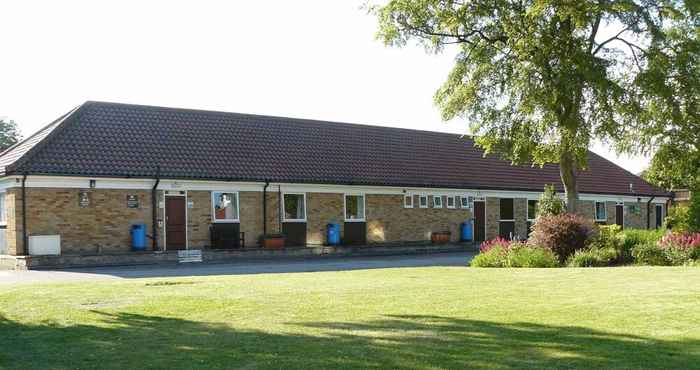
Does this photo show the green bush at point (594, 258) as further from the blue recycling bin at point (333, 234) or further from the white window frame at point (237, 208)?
the white window frame at point (237, 208)

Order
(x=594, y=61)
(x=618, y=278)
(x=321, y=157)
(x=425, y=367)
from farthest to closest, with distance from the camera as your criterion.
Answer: (x=321, y=157)
(x=594, y=61)
(x=618, y=278)
(x=425, y=367)

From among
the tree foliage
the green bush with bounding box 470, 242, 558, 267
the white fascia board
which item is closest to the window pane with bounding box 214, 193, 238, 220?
the white fascia board

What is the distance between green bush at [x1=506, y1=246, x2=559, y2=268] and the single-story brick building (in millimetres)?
11897

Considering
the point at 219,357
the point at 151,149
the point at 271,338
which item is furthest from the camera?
the point at 151,149

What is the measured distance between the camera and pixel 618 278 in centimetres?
1355

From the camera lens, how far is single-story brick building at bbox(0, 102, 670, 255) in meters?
24.7

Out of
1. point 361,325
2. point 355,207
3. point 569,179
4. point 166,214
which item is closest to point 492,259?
point 569,179

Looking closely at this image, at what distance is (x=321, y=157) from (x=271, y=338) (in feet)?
82.1

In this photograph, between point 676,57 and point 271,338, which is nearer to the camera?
point 271,338

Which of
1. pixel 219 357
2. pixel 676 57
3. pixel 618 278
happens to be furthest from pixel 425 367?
pixel 676 57

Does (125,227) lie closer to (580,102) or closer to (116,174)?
(116,174)

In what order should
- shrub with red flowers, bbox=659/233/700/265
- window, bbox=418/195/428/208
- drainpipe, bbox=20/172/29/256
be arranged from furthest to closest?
window, bbox=418/195/428/208 → drainpipe, bbox=20/172/29/256 → shrub with red flowers, bbox=659/233/700/265

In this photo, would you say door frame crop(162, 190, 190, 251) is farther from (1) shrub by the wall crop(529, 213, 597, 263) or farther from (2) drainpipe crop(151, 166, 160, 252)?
(1) shrub by the wall crop(529, 213, 597, 263)

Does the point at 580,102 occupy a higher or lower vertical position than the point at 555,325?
higher
